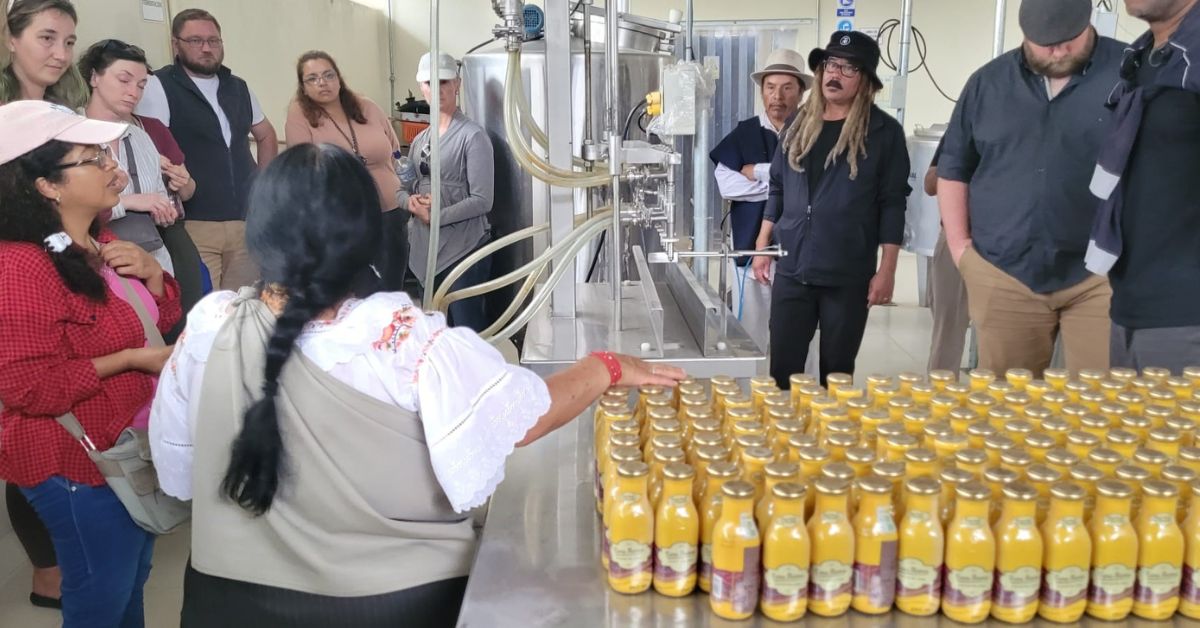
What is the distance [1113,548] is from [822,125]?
5.35ft

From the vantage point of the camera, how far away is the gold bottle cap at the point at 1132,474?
88 centimetres

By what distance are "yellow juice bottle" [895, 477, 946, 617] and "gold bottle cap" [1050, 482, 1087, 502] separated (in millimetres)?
107

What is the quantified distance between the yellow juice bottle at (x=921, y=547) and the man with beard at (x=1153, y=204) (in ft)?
3.21

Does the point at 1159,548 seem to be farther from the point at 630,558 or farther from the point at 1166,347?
the point at 1166,347

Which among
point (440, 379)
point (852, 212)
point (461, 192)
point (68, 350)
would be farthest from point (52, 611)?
point (852, 212)

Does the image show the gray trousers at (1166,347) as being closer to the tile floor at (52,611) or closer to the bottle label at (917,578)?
the bottle label at (917,578)

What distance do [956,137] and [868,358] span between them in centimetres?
207

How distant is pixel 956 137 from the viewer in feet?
6.65

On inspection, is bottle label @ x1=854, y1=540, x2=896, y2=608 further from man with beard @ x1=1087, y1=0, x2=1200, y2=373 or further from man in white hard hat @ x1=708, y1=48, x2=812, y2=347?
man in white hard hat @ x1=708, y1=48, x2=812, y2=347

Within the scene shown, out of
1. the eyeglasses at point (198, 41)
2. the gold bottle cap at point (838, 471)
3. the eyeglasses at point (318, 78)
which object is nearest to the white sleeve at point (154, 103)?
the eyeglasses at point (198, 41)

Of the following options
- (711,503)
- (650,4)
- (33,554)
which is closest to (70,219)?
(33,554)

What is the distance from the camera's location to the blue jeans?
1461mm

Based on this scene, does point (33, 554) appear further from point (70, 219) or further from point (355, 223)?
point (355, 223)

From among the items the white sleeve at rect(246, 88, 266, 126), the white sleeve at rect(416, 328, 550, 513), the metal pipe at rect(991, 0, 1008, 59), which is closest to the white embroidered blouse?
the white sleeve at rect(416, 328, 550, 513)
